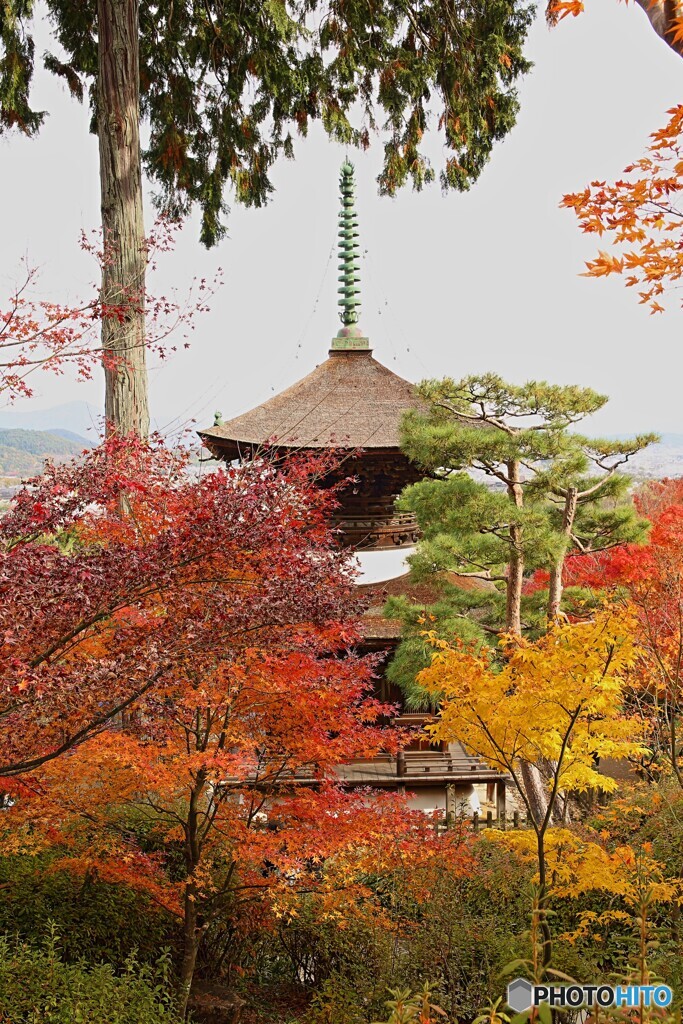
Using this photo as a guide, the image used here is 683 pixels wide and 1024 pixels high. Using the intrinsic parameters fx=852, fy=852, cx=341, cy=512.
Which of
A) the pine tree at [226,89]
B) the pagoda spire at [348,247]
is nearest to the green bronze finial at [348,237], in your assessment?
the pagoda spire at [348,247]

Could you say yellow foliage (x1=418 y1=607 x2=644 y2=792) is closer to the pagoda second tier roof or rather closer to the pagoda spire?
the pagoda second tier roof

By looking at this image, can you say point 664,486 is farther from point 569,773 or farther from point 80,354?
point 80,354

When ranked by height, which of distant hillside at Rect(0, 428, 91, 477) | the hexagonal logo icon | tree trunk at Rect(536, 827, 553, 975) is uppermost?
distant hillside at Rect(0, 428, 91, 477)

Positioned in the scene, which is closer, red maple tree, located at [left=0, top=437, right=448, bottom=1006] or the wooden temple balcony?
red maple tree, located at [left=0, top=437, right=448, bottom=1006]

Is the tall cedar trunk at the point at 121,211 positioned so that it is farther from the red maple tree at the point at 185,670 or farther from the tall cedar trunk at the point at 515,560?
the tall cedar trunk at the point at 515,560

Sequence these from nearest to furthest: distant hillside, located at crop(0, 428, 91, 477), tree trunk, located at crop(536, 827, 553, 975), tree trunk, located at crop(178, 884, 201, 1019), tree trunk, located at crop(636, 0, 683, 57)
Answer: tree trunk, located at crop(536, 827, 553, 975), tree trunk, located at crop(636, 0, 683, 57), tree trunk, located at crop(178, 884, 201, 1019), distant hillside, located at crop(0, 428, 91, 477)

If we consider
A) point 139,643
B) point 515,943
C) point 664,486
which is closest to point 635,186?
point 139,643

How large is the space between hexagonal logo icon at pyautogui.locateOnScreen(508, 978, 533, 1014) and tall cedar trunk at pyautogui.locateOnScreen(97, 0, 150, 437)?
6348 millimetres

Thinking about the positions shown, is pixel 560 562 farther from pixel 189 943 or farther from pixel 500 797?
pixel 189 943

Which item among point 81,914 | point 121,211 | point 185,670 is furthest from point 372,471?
point 185,670

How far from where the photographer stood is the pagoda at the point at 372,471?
12.3m

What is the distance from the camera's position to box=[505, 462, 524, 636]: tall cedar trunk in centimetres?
988

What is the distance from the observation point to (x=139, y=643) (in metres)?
4.39

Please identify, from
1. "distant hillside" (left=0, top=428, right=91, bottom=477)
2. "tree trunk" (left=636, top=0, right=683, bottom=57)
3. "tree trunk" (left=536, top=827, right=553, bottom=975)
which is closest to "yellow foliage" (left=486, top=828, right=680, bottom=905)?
"tree trunk" (left=536, top=827, right=553, bottom=975)
